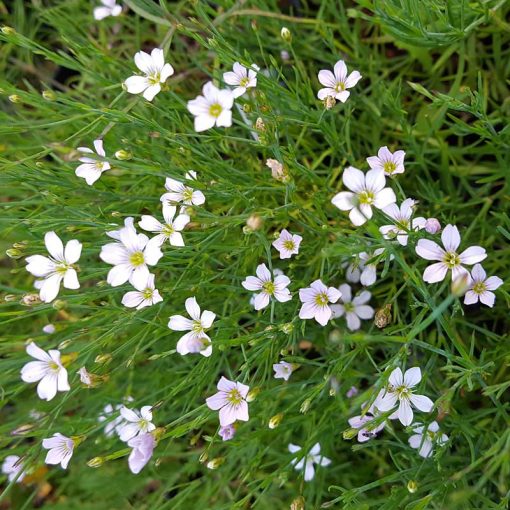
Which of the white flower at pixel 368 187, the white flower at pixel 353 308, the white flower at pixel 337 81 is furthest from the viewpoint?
the white flower at pixel 353 308

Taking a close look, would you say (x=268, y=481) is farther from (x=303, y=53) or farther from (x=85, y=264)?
(x=303, y=53)

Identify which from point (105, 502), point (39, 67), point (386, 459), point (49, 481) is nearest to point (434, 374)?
point (386, 459)

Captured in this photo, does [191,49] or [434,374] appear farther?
[191,49]

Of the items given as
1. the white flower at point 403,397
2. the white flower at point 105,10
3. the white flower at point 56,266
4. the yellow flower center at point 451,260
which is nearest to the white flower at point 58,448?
the white flower at point 56,266

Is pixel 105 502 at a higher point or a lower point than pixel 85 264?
lower

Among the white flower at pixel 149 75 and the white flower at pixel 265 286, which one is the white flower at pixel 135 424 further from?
the white flower at pixel 149 75

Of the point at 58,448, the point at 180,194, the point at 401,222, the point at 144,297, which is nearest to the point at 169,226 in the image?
the point at 180,194
